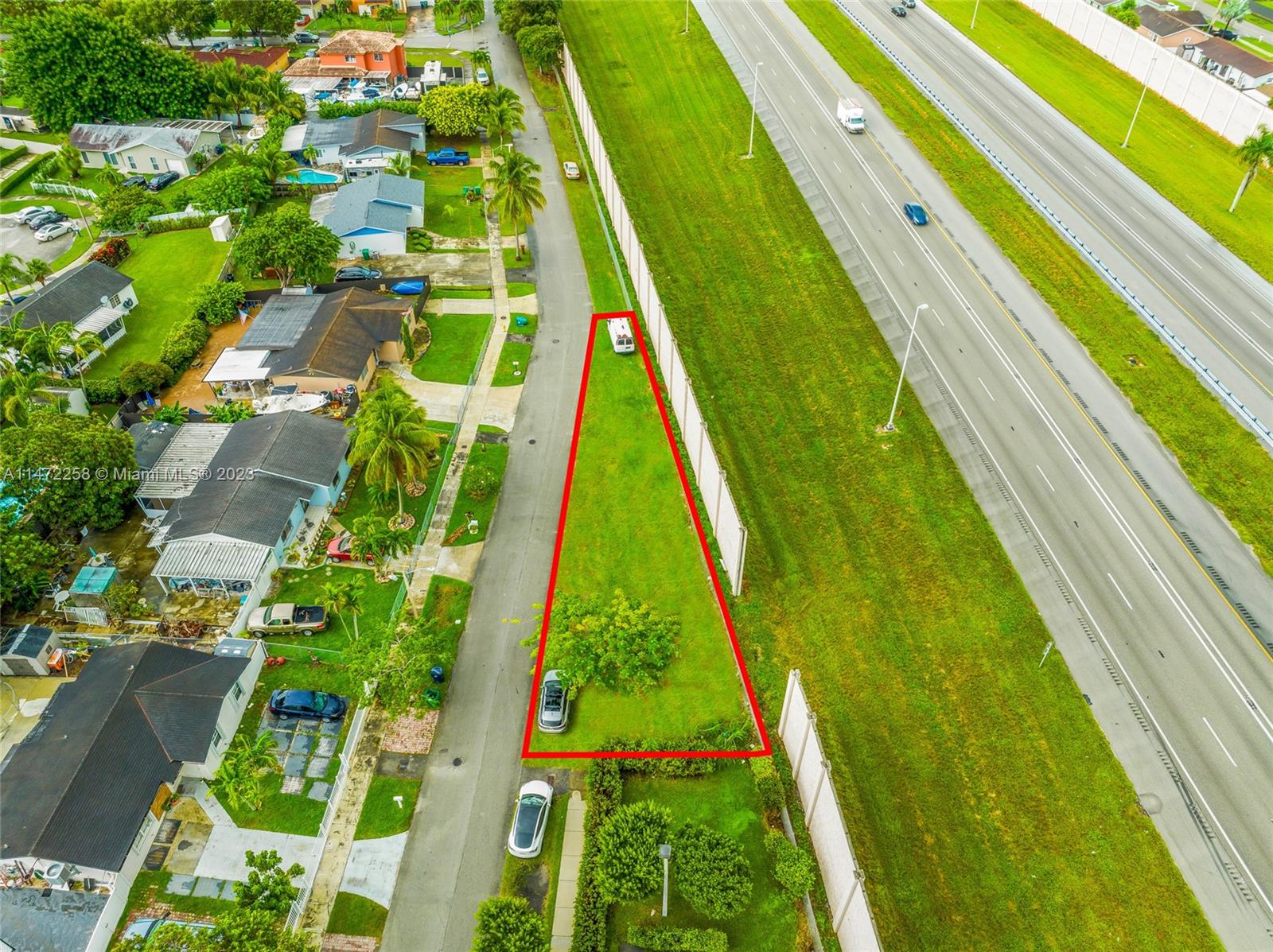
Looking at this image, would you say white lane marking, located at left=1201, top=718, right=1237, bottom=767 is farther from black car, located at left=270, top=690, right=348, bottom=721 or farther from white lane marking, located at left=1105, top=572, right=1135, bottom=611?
black car, located at left=270, top=690, right=348, bottom=721

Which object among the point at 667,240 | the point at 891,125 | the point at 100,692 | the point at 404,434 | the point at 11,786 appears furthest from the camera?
the point at 891,125

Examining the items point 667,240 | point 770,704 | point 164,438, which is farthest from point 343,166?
point 770,704

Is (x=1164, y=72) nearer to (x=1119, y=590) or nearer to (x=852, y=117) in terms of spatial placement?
(x=852, y=117)

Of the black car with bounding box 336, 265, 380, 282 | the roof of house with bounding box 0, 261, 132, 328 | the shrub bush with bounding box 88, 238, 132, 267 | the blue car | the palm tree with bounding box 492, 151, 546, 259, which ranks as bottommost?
the shrub bush with bounding box 88, 238, 132, 267

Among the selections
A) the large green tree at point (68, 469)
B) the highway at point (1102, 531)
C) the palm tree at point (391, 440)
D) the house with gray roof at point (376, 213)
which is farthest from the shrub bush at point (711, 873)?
the house with gray roof at point (376, 213)

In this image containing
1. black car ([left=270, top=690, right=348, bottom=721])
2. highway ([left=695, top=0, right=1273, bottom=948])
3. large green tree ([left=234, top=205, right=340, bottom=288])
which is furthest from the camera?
large green tree ([left=234, top=205, right=340, bottom=288])

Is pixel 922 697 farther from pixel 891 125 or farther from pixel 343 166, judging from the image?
pixel 343 166

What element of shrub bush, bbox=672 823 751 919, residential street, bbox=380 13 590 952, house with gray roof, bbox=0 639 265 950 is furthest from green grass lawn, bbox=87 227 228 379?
shrub bush, bbox=672 823 751 919
